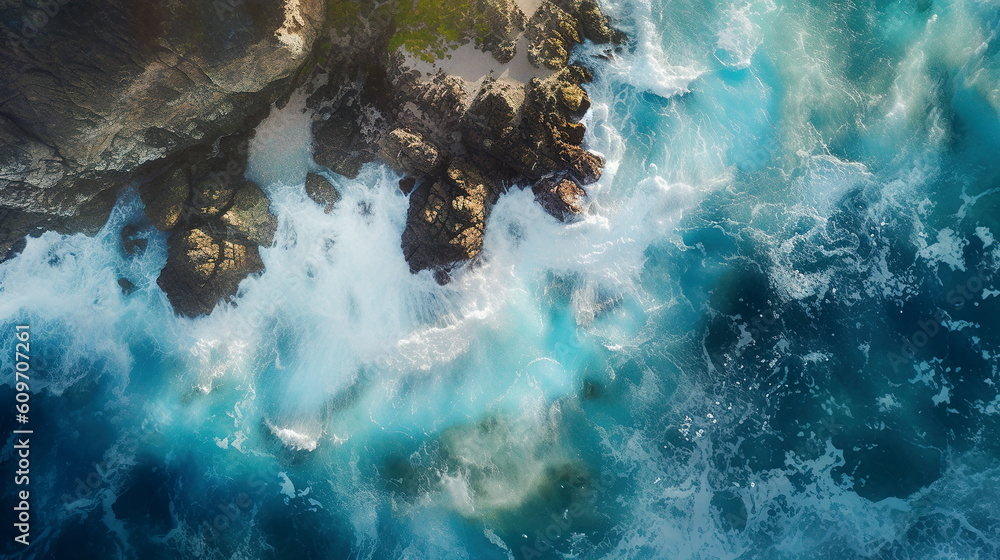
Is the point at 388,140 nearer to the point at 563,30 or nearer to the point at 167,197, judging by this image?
the point at 563,30

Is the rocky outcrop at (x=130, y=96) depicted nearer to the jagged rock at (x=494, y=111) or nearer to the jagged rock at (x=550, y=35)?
the jagged rock at (x=494, y=111)

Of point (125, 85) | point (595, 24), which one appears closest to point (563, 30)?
point (595, 24)

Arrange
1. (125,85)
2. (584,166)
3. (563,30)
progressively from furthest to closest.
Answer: (563,30) → (584,166) → (125,85)

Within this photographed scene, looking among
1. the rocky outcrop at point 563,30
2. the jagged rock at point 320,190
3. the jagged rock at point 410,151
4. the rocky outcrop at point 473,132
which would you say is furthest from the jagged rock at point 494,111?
the jagged rock at point 320,190

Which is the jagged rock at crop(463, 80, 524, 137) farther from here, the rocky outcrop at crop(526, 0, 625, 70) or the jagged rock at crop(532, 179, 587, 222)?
the jagged rock at crop(532, 179, 587, 222)

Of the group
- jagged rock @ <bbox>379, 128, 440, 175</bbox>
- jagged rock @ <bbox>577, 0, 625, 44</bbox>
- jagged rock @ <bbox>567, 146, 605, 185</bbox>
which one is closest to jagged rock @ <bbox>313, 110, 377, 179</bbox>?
jagged rock @ <bbox>379, 128, 440, 175</bbox>

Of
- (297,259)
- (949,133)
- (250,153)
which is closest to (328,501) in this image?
(297,259)

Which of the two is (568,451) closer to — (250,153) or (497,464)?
(497,464)
